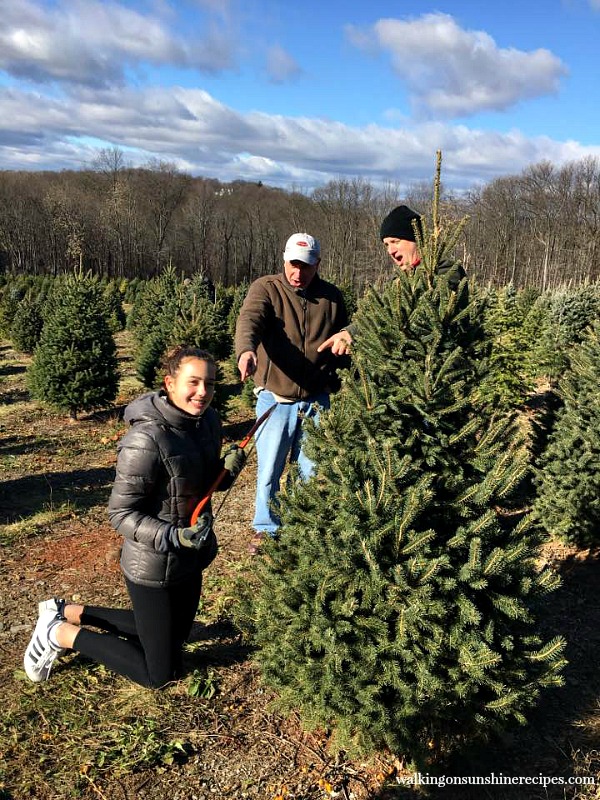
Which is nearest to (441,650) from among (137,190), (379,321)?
(379,321)

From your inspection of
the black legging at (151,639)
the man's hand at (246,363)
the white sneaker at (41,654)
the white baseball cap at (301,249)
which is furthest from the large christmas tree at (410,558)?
the white baseball cap at (301,249)

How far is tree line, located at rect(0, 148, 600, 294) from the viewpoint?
5544 centimetres

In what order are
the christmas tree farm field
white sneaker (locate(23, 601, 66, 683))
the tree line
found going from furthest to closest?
the tree line → white sneaker (locate(23, 601, 66, 683)) → the christmas tree farm field

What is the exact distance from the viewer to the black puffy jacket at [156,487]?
10.1 ft

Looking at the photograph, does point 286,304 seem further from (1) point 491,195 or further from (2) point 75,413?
(1) point 491,195

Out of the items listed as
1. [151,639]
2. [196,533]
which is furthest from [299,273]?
[151,639]

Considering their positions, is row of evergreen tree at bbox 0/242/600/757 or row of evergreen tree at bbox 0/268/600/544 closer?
row of evergreen tree at bbox 0/242/600/757

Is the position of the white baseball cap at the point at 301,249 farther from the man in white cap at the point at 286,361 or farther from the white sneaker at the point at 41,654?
the white sneaker at the point at 41,654

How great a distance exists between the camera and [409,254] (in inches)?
159

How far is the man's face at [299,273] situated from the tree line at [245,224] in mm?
48000

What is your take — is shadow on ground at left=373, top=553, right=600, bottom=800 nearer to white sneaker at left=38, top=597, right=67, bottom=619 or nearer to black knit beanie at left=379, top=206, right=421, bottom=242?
white sneaker at left=38, top=597, right=67, bottom=619

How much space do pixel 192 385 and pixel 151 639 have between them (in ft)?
4.61

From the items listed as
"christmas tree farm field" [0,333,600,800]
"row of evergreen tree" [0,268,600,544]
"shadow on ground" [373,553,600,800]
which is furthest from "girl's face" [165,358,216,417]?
"shadow on ground" [373,553,600,800]

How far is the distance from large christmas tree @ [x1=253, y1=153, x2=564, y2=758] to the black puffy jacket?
1.80ft
